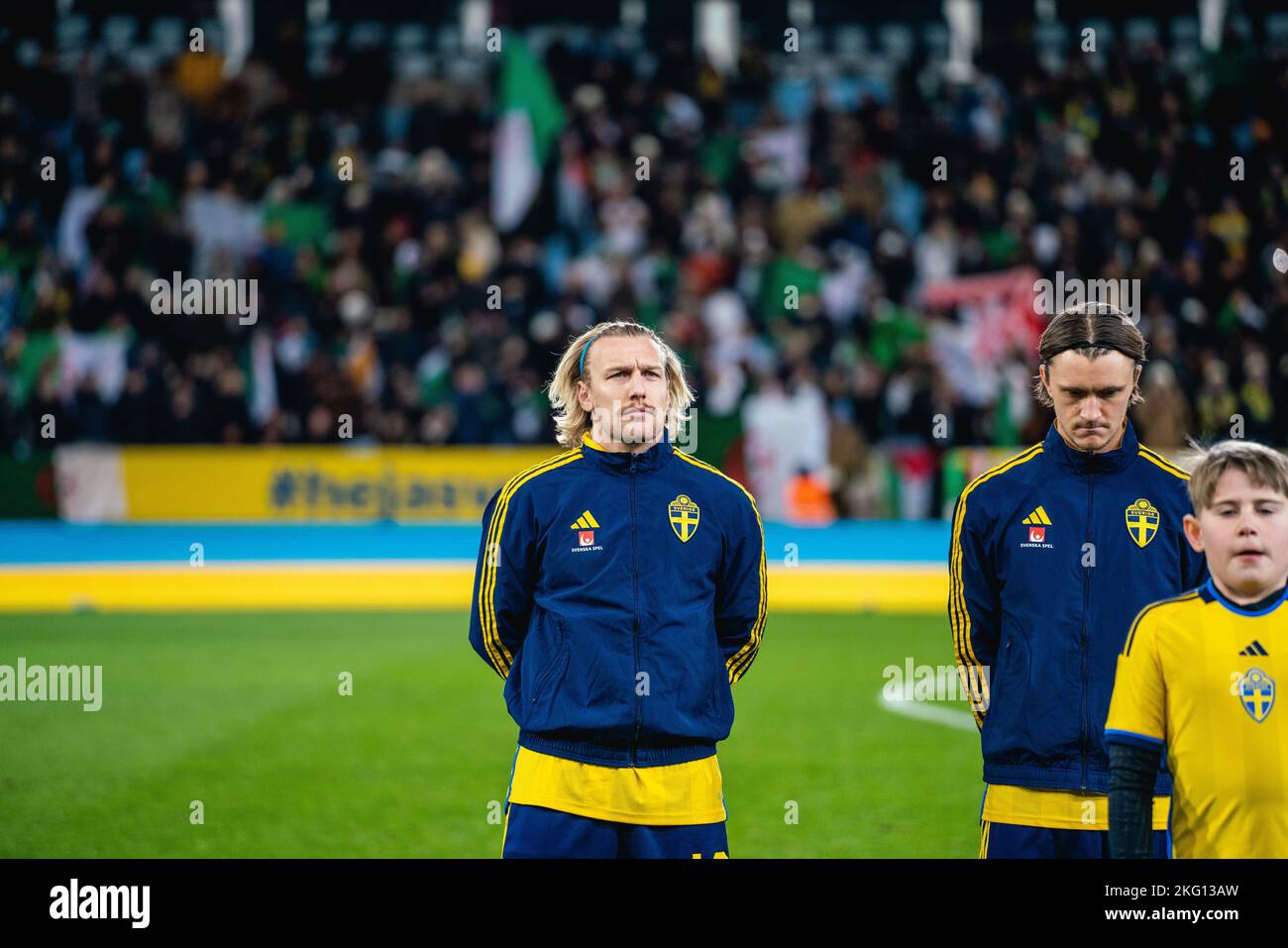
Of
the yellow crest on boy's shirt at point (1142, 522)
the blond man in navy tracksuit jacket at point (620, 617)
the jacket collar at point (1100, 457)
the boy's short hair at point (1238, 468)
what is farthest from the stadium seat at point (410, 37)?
Result: the boy's short hair at point (1238, 468)

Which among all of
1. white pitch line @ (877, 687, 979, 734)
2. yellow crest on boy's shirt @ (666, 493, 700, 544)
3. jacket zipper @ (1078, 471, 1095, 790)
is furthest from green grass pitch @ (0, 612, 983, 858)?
yellow crest on boy's shirt @ (666, 493, 700, 544)

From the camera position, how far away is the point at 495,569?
4.62m

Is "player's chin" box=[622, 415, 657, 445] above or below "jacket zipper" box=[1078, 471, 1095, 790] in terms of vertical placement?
above

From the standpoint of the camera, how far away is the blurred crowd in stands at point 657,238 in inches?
838

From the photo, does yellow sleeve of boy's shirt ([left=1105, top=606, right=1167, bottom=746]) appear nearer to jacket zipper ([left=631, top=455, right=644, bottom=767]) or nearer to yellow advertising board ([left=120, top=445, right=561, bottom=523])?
jacket zipper ([left=631, top=455, right=644, bottom=767])

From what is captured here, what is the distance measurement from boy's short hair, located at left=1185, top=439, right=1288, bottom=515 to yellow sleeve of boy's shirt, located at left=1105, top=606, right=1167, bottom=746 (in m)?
0.33

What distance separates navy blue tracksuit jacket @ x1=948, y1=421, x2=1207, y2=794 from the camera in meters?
4.48

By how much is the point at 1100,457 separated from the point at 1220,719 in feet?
3.96

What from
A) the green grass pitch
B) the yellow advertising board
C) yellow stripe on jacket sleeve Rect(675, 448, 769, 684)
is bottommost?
the green grass pitch

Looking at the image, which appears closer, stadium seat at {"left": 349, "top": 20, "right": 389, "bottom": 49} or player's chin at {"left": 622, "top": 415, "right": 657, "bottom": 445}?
player's chin at {"left": 622, "top": 415, "right": 657, "bottom": 445}

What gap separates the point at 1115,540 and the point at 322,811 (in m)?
5.06

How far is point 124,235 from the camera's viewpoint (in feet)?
79.6

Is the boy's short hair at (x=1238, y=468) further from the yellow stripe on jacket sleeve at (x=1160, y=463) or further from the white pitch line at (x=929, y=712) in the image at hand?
the white pitch line at (x=929, y=712)

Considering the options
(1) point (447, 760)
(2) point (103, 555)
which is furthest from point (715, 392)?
(1) point (447, 760)
